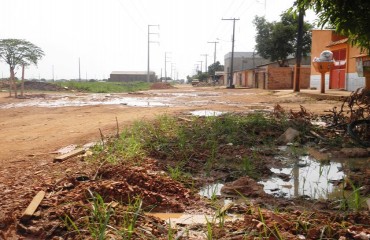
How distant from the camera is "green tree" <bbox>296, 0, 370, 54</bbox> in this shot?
7242 millimetres

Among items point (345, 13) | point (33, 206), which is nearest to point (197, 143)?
point (33, 206)

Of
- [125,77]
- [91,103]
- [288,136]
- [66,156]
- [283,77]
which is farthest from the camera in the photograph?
[125,77]

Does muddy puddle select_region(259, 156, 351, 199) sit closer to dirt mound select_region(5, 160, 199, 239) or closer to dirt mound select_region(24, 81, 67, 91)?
dirt mound select_region(5, 160, 199, 239)

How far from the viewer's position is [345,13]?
24.5 feet

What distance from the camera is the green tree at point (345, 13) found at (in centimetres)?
724

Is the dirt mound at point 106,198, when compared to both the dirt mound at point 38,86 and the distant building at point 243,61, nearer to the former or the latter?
the dirt mound at point 38,86

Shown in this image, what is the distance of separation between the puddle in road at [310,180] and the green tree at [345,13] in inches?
129

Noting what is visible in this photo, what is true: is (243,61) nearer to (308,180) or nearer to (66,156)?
(66,156)

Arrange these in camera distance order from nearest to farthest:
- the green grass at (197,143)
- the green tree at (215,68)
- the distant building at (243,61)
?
1. the green grass at (197,143)
2. the distant building at (243,61)
3. the green tree at (215,68)

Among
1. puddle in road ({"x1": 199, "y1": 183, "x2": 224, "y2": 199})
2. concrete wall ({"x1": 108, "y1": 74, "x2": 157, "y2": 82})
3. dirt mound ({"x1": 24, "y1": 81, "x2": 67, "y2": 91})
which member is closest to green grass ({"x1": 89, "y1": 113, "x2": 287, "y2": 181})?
puddle in road ({"x1": 199, "y1": 183, "x2": 224, "y2": 199})

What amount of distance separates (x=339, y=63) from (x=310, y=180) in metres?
23.1

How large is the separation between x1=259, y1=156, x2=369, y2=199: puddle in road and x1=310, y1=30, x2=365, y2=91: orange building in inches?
648

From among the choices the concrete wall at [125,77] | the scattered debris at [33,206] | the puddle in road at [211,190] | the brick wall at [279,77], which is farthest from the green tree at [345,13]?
the concrete wall at [125,77]

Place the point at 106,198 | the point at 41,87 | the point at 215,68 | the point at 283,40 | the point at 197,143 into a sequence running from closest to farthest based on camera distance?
the point at 106,198 → the point at 197,143 → the point at 41,87 → the point at 283,40 → the point at 215,68
